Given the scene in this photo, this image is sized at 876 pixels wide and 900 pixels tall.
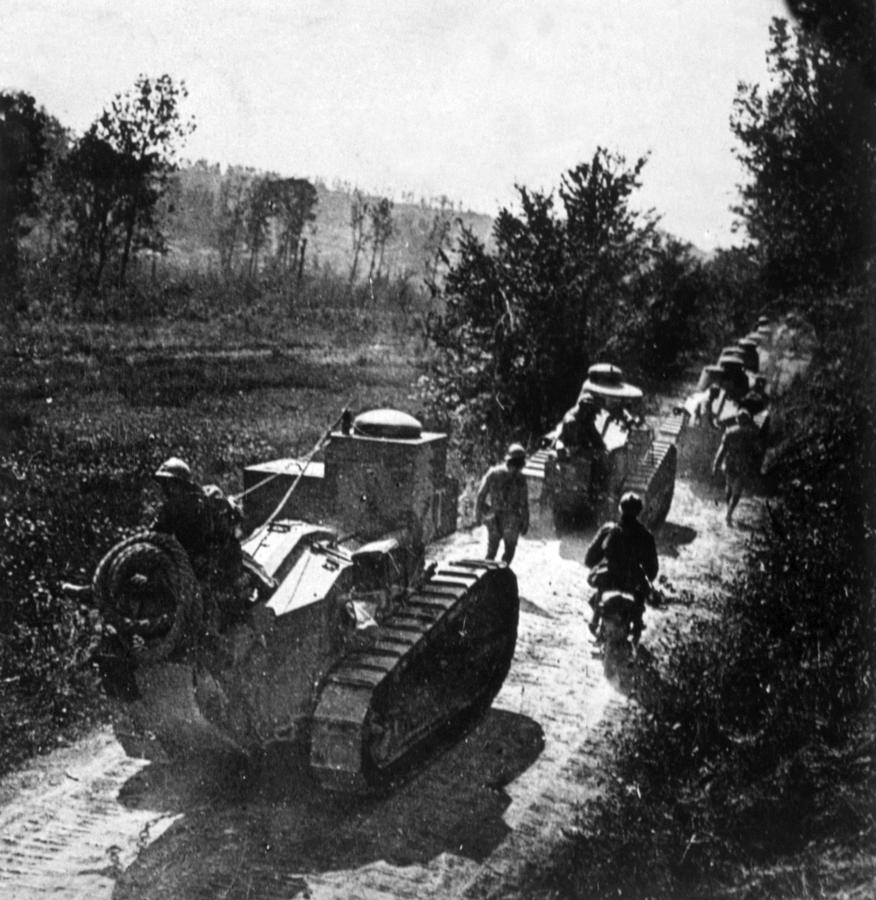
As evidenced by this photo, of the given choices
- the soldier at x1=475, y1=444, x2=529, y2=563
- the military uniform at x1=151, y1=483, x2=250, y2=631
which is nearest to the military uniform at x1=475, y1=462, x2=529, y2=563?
the soldier at x1=475, y1=444, x2=529, y2=563

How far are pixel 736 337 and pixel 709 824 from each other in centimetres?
3287

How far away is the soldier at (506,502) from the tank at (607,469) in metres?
A: 2.47

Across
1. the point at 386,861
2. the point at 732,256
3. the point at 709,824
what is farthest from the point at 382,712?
the point at 732,256

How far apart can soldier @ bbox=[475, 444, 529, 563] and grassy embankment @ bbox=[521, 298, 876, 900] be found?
107 inches

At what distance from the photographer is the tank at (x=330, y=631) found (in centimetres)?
604

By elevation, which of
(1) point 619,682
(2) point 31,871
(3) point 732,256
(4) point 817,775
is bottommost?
(2) point 31,871

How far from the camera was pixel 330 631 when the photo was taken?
7.30 metres

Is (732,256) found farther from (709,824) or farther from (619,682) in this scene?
(709,824)

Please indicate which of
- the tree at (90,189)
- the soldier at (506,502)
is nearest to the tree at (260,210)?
the tree at (90,189)

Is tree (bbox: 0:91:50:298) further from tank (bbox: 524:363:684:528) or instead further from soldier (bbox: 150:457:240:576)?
soldier (bbox: 150:457:240:576)

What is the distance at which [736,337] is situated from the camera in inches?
1454

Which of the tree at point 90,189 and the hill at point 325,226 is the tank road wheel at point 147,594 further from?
the hill at point 325,226

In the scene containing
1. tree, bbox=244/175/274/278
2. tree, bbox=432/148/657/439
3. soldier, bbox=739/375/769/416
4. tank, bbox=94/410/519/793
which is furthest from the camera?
tree, bbox=244/175/274/278

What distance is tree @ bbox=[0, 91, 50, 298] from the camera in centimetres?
1898
